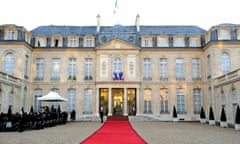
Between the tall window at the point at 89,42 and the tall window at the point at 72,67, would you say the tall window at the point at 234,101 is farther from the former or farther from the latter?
the tall window at the point at 72,67

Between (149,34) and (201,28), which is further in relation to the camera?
(201,28)

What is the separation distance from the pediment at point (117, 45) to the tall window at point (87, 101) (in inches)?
184

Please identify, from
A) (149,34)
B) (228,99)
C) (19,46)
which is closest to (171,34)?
(149,34)

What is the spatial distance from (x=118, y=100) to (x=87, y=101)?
128 inches

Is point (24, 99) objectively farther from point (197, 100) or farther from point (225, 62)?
point (225, 62)

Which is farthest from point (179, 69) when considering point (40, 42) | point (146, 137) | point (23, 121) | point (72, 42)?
point (23, 121)

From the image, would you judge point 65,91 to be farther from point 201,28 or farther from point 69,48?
point 201,28

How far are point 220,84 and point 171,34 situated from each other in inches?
338

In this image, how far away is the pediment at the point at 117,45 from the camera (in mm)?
27266

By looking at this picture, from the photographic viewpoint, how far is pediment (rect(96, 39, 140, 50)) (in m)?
27.3

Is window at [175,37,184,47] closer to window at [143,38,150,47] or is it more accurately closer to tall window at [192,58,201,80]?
tall window at [192,58,201,80]

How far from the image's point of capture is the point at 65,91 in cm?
2752

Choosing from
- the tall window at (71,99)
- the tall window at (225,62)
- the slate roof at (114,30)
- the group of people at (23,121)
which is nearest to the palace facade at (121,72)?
the tall window at (71,99)

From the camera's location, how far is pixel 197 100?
89.4ft
